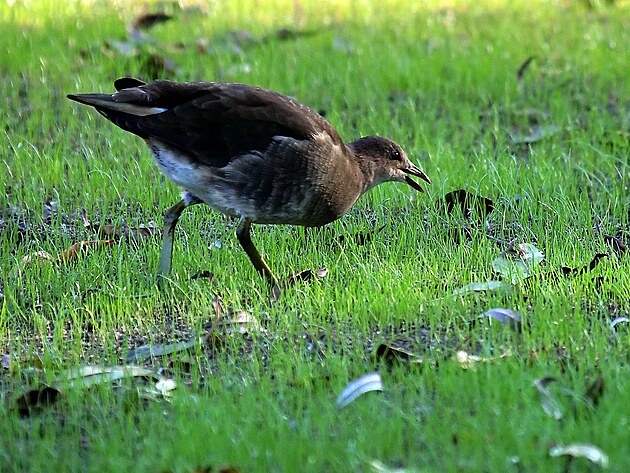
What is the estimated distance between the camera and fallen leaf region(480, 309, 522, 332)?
4410mm

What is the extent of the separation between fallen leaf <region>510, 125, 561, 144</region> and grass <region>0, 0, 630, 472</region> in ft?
0.15

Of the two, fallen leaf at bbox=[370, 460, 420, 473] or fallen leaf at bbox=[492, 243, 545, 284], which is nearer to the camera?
fallen leaf at bbox=[370, 460, 420, 473]

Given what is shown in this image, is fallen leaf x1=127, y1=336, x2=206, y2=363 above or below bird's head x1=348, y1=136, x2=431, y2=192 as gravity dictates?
below

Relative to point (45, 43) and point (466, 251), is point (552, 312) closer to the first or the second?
point (466, 251)

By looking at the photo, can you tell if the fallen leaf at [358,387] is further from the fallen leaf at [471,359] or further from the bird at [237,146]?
the bird at [237,146]

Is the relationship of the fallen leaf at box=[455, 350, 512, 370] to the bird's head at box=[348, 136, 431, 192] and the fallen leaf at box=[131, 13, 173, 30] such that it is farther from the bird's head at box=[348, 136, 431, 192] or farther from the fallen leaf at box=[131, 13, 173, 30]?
the fallen leaf at box=[131, 13, 173, 30]

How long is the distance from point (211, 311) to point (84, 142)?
254cm

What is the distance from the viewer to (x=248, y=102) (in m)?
5.14

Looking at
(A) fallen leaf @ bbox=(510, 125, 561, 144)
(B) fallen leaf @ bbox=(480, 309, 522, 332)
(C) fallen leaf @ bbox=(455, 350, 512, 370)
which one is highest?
(C) fallen leaf @ bbox=(455, 350, 512, 370)

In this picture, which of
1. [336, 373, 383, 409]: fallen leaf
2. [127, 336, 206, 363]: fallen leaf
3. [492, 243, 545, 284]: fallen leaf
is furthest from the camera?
[492, 243, 545, 284]: fallen leaf

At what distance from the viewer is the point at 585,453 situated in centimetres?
329

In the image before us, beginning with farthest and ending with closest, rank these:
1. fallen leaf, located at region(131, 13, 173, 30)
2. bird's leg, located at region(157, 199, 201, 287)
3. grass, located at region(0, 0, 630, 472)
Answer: fallen leaf, located at region(131, 13, 173, 30), bird's leg, located at region(157, 199, 201, 287), grass, located at region(0, 0, 630, 472)

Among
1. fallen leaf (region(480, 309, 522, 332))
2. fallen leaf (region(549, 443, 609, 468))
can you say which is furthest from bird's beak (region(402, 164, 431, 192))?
fallen leaf (region(549, 443, 609, 468))

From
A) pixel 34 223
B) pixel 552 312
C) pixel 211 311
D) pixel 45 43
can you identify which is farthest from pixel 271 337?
pixel 45 43
